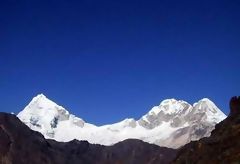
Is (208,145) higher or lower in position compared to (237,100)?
lower

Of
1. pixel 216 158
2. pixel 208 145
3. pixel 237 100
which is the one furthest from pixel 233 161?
pixel 237 100

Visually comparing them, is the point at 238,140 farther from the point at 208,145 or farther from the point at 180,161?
the point at 180,161

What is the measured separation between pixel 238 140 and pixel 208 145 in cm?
1106

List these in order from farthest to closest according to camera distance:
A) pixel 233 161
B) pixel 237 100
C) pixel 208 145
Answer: pixel 237 100 → pixel 208 145 → pixel 233 161

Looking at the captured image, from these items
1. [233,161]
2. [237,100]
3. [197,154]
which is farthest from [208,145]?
[237,100]

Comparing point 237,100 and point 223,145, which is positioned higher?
point 237,100

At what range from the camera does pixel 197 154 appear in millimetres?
114062

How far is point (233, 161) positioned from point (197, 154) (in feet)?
75.4

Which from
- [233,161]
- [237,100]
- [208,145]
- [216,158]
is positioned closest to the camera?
[233,161]

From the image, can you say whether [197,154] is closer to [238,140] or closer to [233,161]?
[238,140]

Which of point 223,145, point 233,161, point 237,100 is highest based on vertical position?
point 237,100

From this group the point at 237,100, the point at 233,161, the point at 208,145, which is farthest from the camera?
the point at 237,100

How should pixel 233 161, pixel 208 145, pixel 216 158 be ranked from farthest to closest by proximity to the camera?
pixel 208 145, pixel 216 158, pixel 233 161

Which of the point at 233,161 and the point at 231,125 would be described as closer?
the point at 233,161
